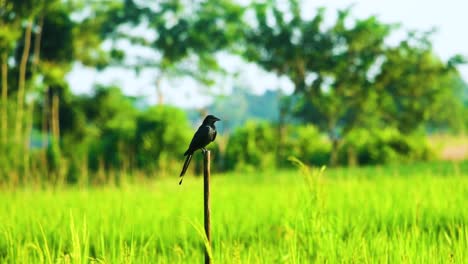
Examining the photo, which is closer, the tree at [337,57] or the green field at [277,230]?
the green field at [277,230]

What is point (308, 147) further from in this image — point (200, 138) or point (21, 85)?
point (200, 138)

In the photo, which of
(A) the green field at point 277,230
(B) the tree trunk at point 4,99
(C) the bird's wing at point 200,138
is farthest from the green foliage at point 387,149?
(C) the bird's wing at point 200,138

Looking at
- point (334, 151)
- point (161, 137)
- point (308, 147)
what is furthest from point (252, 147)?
point (161, 137)

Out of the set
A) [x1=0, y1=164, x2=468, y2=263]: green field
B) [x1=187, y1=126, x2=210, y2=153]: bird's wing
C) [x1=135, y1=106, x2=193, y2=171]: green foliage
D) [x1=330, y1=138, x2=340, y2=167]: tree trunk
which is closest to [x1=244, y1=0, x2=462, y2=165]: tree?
[x1=330, y1=138, x2=340, y2=167]: tree trunk

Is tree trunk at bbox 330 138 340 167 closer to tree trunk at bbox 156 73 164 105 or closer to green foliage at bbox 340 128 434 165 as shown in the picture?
green foliage at bbox 340 128 434 165

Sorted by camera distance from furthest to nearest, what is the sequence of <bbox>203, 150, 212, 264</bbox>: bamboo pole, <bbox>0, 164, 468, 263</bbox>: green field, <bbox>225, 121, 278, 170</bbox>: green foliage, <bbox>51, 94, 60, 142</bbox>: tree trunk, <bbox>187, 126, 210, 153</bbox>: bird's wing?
<bbox>225, 121, 278, 170</bbox>: green foliage → <bbox>51, 94, 60, 142</bbox>: tree trunk → <bbox>0, 164, 468, 263</bbox>: green field → <bbox>187, 126, 210, 153</bbox>: bird's wing → <bbox>203, 150, 212, 264</bbox>: bamboo pole

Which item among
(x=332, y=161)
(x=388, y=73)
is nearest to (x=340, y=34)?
(x=388, y=73)

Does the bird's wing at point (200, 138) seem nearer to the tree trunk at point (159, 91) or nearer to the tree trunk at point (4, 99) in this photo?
the tree trunk at point (4, 99)

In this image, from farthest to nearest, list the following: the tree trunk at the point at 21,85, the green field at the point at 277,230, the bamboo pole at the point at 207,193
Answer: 1. the tree trunk at the point at 21,85
2. the green field at the point at 277,230
3. the bamboo pole at the point at 207,193

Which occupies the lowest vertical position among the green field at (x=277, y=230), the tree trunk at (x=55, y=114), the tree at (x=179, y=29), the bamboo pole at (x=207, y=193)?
the green field at (x=277, y=230)

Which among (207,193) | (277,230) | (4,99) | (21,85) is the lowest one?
(277,230)

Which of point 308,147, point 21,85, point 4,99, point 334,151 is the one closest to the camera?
point 4,99

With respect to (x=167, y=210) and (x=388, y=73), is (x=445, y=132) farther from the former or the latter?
(x=167, y=210)

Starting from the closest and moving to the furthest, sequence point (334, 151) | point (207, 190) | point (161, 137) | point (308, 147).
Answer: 1. point (207, 190)
2. point (161, 137)
3. point (334, 151)
4. point (308, 147)
